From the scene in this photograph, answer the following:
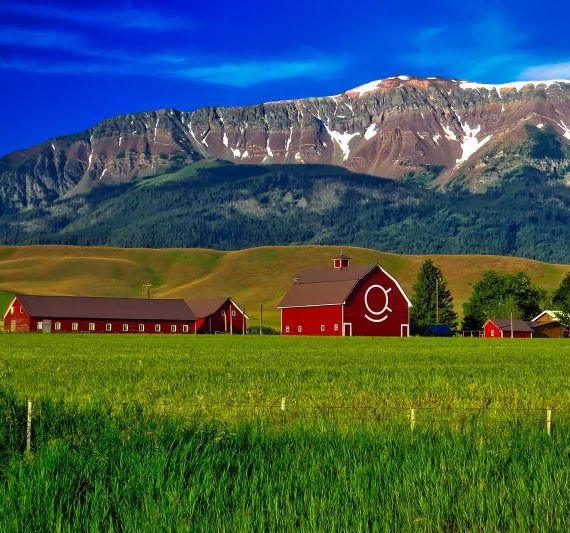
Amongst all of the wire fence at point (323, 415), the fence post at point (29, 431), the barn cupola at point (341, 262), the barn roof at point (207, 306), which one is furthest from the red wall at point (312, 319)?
the fence post at point (29, 431)

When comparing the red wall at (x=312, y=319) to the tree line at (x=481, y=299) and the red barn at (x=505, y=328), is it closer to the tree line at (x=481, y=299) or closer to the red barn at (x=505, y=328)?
the tree line at (x=481, y=299)

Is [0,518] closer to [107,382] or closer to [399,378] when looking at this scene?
[107,382]

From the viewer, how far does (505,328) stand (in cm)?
14112

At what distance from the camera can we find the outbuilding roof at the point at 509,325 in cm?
14120

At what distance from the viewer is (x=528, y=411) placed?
21656 millimetres

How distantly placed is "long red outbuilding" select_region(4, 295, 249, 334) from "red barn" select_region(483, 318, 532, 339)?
125 feet

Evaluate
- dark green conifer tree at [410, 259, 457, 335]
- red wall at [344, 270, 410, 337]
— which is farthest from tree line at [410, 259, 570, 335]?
red wall at [344, 270, 410, 337]

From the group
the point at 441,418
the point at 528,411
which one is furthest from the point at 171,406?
the point at 528,411

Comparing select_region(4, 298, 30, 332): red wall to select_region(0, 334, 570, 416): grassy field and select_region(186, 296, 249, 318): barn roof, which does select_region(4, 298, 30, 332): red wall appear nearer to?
select_region(186, 296, 249, 318): barn roof

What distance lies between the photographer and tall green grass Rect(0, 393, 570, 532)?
1101 cm

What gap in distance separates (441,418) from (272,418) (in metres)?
3.41

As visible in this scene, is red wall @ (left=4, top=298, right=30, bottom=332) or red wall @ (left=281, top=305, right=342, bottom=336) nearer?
red wall @ (left=281, top=305, right=342, bottom=336)

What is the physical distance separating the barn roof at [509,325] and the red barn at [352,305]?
22.6 meters

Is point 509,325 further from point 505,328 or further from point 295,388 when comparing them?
point 295,388
